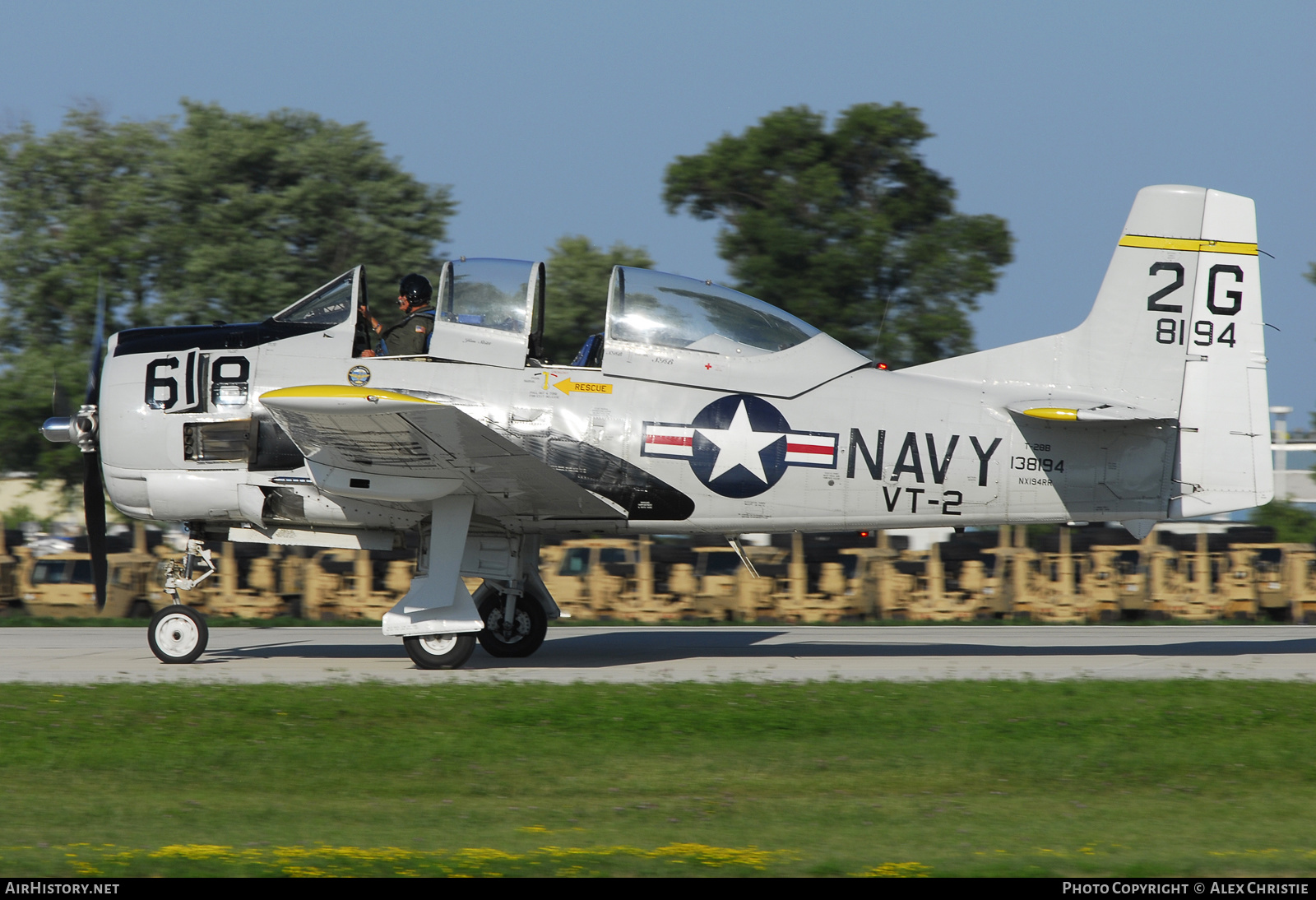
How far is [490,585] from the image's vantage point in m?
12.1

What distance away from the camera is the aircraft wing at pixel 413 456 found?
30.0ft

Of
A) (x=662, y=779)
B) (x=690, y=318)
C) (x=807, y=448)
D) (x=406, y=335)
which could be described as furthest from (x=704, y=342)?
(x=662, y=779)

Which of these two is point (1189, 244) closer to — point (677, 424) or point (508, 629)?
point (677, 424)

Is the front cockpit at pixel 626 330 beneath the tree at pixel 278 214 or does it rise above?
Result: beneath

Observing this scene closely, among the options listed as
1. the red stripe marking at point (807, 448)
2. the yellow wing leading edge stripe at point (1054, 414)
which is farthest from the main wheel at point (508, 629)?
the yellow wing leading edge stripe at point (1054, 414)

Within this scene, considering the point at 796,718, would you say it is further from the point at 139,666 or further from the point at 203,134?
the point at 203,134

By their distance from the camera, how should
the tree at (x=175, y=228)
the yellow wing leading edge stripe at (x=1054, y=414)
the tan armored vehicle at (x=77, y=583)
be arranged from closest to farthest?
1. the yellow wing leading edge stripe at (x=1054, y=414)
2. the tan armored vehicle at (x=77, y=583)
3. the tree at (x=175, y=228)

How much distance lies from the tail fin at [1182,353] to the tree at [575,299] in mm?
15011

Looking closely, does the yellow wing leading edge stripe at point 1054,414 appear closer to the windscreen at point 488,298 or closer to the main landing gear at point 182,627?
the windscreen at point 488,298

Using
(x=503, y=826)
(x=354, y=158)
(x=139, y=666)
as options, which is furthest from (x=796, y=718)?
(x=354, y=158)

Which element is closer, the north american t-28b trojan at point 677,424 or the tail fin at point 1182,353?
the north american t-28b trojan at point 677,424

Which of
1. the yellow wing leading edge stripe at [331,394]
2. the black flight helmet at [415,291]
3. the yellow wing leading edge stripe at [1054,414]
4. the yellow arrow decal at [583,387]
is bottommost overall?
the yellow wing leading edge stripe at [331,394]

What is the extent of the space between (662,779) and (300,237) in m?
22.8

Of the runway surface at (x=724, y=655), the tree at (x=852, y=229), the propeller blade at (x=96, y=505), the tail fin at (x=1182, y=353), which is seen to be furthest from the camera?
the tree at (x=852, y=229)
